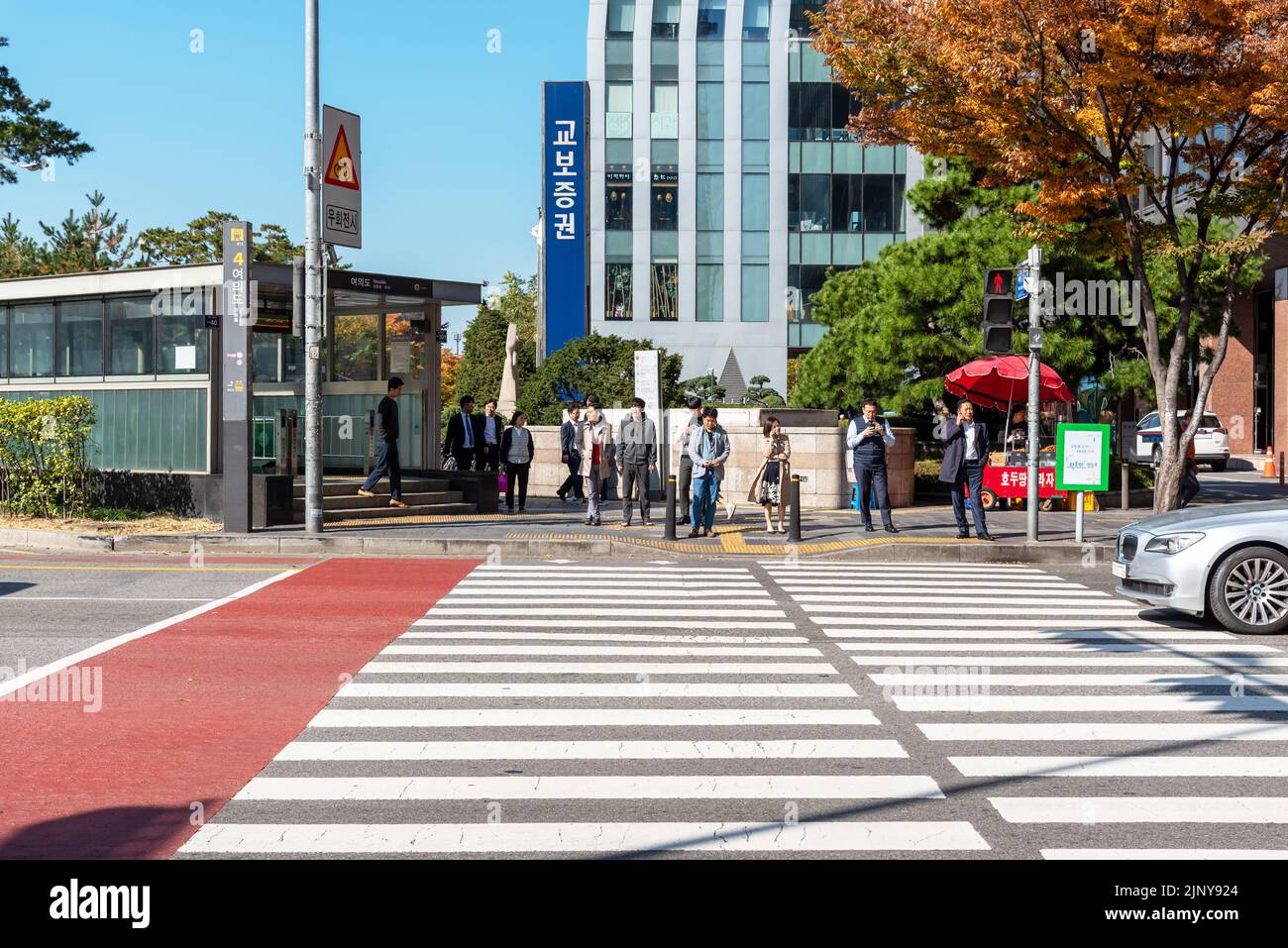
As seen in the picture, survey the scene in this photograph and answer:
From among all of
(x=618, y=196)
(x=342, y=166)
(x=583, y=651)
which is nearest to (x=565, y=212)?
(x=618, y=196)

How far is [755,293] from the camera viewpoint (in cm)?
5481

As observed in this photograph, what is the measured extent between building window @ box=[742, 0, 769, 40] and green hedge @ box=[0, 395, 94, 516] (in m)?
39.8

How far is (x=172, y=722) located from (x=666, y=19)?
51.0 meters

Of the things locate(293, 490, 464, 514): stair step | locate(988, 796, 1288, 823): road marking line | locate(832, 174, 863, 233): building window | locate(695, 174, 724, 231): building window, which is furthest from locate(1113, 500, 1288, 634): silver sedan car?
locate(832, 174, 863, 233): building window

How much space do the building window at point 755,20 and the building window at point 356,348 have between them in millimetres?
35311

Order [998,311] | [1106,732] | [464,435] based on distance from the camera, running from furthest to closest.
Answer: [464,435], [998,311], [1106,732]

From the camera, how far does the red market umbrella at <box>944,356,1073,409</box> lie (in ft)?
86.2

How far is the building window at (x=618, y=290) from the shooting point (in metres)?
54.4

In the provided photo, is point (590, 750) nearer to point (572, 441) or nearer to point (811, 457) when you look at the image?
point (811, 457)

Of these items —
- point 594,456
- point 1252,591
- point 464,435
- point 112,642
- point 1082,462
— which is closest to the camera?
point 112,642

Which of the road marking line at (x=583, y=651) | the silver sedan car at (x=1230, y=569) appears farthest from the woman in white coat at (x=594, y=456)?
the silver sedan car at (x=1230, y=569)
